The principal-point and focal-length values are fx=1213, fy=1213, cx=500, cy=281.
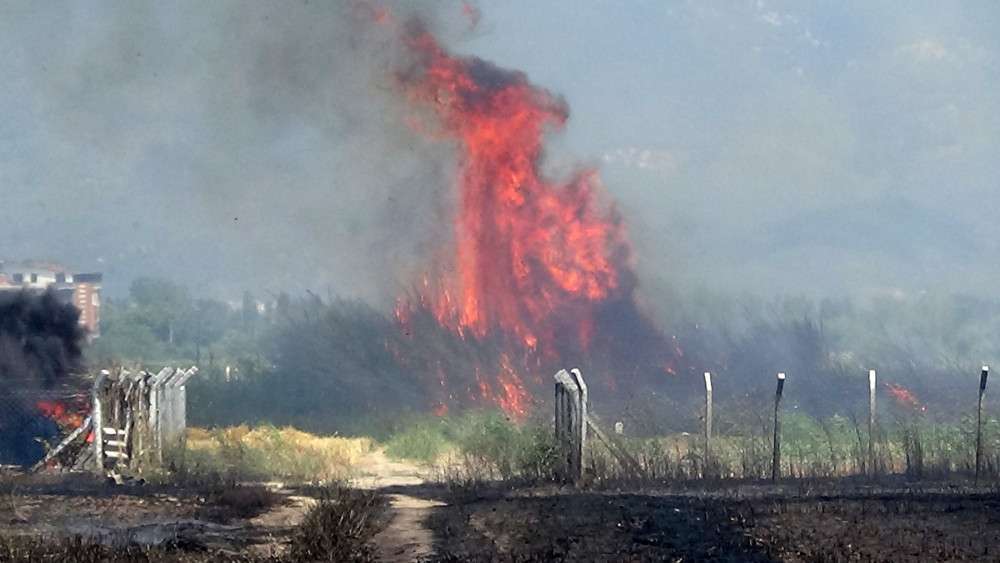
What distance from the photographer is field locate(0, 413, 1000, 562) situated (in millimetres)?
12602

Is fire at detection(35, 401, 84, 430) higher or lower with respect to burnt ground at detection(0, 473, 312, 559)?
higher

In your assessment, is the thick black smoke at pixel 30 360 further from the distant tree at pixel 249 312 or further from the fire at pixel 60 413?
the distant tree at pixel 249 312

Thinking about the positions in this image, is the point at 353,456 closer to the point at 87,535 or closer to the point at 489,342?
the point at 489,342

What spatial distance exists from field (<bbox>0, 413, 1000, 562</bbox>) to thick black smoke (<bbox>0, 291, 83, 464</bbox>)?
372cm

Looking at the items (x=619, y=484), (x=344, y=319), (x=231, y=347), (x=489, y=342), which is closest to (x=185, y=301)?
(x=231, y=347)

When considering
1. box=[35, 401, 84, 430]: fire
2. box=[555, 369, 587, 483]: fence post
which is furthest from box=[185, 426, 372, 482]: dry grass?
box=[555, 369, 587, 483]: fence post

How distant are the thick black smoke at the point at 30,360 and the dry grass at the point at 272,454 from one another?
329 cm

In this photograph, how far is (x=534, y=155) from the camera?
3469 cm

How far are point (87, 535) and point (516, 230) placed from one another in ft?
73.1

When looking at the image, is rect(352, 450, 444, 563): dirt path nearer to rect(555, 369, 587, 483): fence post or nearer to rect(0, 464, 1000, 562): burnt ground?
rect(0, 464, 1000, 562): burnt ground

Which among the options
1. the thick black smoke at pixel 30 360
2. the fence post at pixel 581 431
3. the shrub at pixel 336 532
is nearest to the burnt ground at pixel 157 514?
the shrub at pixel 336 532

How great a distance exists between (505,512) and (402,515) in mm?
1546

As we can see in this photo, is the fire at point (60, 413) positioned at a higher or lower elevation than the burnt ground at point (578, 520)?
higher

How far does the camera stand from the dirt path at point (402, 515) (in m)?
13.5
